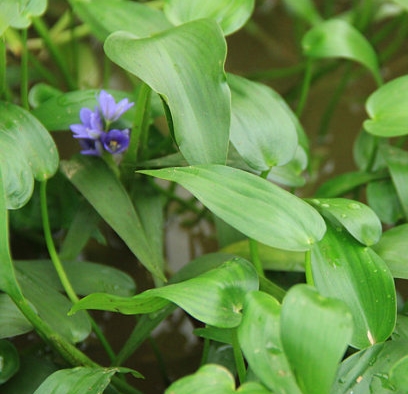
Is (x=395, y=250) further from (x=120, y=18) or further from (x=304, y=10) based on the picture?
(x=304, y=10)

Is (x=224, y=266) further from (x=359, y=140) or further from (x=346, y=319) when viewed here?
(x=359, y=140)

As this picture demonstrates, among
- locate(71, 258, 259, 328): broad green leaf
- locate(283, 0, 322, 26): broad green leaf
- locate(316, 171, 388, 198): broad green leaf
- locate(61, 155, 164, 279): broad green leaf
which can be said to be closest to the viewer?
locate(71, 258, 259, 328): broad green leaf

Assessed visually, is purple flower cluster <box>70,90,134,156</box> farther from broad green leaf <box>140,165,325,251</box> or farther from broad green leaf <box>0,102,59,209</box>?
broad green leaf <box>140,165,325,251</box>

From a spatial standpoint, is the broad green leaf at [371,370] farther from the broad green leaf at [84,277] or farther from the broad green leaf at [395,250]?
the broad green leaf at [84,277]

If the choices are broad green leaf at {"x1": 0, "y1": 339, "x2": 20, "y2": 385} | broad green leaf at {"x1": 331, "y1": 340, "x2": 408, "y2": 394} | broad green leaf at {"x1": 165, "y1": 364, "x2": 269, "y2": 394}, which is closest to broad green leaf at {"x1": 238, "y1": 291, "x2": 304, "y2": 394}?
broad green leaf at {"x1": 165, "y1": 364, "x2": 269, "y2": 394}

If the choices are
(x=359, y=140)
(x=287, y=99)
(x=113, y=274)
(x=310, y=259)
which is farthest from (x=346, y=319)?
(x=287, y=99)

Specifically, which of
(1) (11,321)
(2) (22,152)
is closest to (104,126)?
(2) (22,152)
